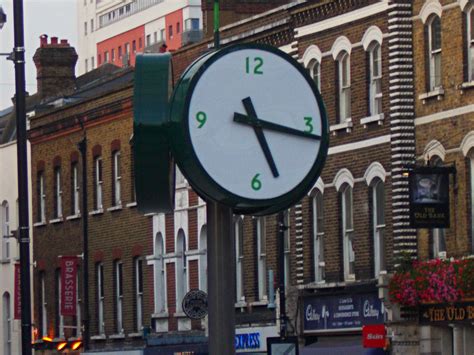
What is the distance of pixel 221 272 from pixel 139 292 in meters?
44.3

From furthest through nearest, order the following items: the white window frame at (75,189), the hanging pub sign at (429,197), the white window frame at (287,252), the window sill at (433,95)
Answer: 1. the white window frame at (75,189)
2. the white window frame at (287,252)
3. the window sill at (433,95)
4. the hanging pub sign at (429,197)

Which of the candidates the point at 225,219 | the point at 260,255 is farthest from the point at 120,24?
the point at 225,219

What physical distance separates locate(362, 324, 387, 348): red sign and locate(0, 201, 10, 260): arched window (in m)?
24.2

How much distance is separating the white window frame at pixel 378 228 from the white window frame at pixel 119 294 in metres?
15.5

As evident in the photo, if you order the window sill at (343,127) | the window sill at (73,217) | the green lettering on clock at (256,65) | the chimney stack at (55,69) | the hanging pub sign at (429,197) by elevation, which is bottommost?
the green lettering on clock at (256,65)

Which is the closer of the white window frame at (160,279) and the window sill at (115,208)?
the white window frame at (160,279)

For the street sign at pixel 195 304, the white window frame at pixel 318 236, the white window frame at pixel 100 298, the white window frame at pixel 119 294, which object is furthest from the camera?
the white window frame at pixel 100 298

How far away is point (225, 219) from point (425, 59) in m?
29.6

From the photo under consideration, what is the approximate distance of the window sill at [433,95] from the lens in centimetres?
3473

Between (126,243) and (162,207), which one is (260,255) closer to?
(126,243)

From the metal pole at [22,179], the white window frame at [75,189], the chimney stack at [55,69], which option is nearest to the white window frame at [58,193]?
the white window frame at [75,189]

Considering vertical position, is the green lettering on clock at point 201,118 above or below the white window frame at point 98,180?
below

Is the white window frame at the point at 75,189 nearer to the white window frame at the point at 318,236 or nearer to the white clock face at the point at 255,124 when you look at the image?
the white window frame at the point at 318,236

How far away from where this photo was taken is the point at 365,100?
3781 centimetres
